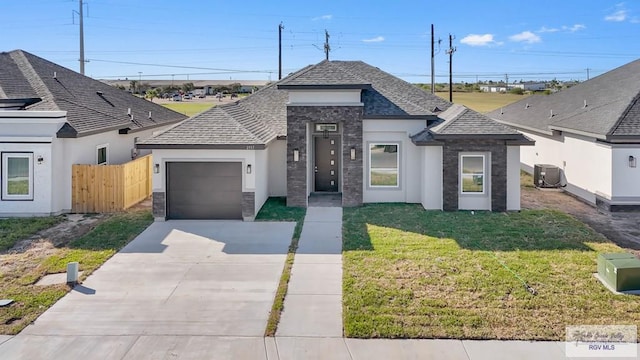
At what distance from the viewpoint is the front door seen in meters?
18.9

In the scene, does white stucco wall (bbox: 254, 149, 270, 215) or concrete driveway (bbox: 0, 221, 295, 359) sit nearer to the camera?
concrete driveway (bbox: 0, 221, 295, 359)

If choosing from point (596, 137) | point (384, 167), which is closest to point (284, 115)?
point (384, 167)

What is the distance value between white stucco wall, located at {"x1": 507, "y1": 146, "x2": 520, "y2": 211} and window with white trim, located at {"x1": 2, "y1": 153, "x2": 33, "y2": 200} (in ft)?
52.6

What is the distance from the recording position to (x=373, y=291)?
9.34m

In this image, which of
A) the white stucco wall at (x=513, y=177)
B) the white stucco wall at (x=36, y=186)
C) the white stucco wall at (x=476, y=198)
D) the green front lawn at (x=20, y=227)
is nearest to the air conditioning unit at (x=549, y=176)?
the white stucco wall at (x=513, y=177)

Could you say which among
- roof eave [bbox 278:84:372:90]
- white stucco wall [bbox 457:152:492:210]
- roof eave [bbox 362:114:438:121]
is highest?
roof eave [bbox 278:84:372:90]

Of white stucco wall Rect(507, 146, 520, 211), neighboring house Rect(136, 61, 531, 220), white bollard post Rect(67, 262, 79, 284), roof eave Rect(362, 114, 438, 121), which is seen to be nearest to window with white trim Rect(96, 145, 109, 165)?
neighboring house Rect(136, 61, 531, 220)

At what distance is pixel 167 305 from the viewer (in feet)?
29.1

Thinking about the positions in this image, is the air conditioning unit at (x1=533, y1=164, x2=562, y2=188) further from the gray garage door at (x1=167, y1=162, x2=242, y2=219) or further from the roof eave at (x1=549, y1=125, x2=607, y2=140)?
the gray garage door at (x1=167, y1=162, x2=242, y2=219)

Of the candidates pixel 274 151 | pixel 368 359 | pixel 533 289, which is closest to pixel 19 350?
pixel 368 359

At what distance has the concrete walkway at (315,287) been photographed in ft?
26.2

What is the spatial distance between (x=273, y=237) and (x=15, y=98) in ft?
38.5

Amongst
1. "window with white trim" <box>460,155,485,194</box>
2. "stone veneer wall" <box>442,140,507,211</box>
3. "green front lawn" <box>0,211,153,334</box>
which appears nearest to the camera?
"green front lawn" <box>0,211,153,334</box>

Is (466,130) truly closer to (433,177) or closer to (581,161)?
(433,177)
